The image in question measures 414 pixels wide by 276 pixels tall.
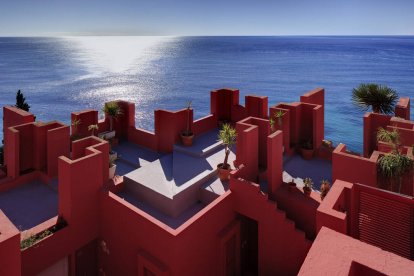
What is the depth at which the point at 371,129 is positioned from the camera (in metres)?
14.9

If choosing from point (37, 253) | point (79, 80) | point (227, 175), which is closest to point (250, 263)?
point (227, 175)

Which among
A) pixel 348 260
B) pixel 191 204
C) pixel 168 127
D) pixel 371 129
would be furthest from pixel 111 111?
pixel 348 260

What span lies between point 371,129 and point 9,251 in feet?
48.3

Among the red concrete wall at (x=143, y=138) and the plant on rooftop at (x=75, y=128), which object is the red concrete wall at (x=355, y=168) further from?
the plant on rooftop at (x=75, y=128)

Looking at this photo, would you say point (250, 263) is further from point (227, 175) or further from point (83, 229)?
point (83, 229)

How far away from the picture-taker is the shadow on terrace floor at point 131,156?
16.3 m

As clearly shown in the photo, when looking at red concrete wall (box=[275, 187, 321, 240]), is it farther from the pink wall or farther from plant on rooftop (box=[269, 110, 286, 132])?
the pink wall

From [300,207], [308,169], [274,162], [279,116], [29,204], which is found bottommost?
[29,204]

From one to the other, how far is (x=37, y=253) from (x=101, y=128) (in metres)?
9.60

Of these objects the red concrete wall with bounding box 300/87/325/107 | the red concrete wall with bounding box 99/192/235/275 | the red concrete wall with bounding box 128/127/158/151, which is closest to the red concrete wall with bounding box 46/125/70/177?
the red concrete wall with bounding box 99/192/235/275

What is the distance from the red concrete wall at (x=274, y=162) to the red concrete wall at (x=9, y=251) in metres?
8.35

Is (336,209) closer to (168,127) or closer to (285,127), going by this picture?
(285,127)

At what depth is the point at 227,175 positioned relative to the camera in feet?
45.9

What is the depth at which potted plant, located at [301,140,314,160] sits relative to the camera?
16.4 metres
